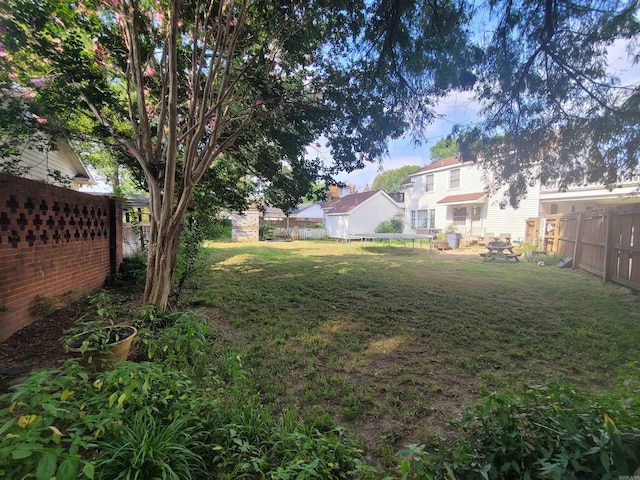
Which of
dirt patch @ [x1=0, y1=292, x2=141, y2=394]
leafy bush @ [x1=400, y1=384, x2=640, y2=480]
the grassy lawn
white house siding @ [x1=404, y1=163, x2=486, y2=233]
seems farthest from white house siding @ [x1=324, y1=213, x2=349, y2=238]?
leafy bush @ [x1=400, y1=384, x2=640, y2=480]

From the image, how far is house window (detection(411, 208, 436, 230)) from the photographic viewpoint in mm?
21969

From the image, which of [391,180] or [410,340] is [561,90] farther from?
[391,180]

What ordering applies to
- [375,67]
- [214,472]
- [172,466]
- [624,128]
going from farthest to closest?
1. [375,67]
2. [624,128]
3. [214,472]
4. [172,466]

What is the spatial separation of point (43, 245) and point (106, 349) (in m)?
3.00

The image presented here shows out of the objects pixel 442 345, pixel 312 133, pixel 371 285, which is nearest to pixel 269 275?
pixel 371 285

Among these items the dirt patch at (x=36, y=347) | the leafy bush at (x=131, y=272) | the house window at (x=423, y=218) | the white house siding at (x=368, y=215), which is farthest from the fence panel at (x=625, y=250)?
the white house siding at (x=368, y=215)

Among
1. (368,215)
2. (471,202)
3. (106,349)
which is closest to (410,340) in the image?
(106,349)

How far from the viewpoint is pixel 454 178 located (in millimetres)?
20156

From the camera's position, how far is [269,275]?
28.1 ft

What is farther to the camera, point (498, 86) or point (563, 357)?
point (498, 86)

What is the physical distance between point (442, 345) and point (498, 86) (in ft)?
12.5

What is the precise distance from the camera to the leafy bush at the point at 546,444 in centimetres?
119

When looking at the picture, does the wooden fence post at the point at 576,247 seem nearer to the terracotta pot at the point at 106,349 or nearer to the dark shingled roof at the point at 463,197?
the dark shingled roof at the point at 463,197

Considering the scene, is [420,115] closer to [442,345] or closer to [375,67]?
[375,67]
